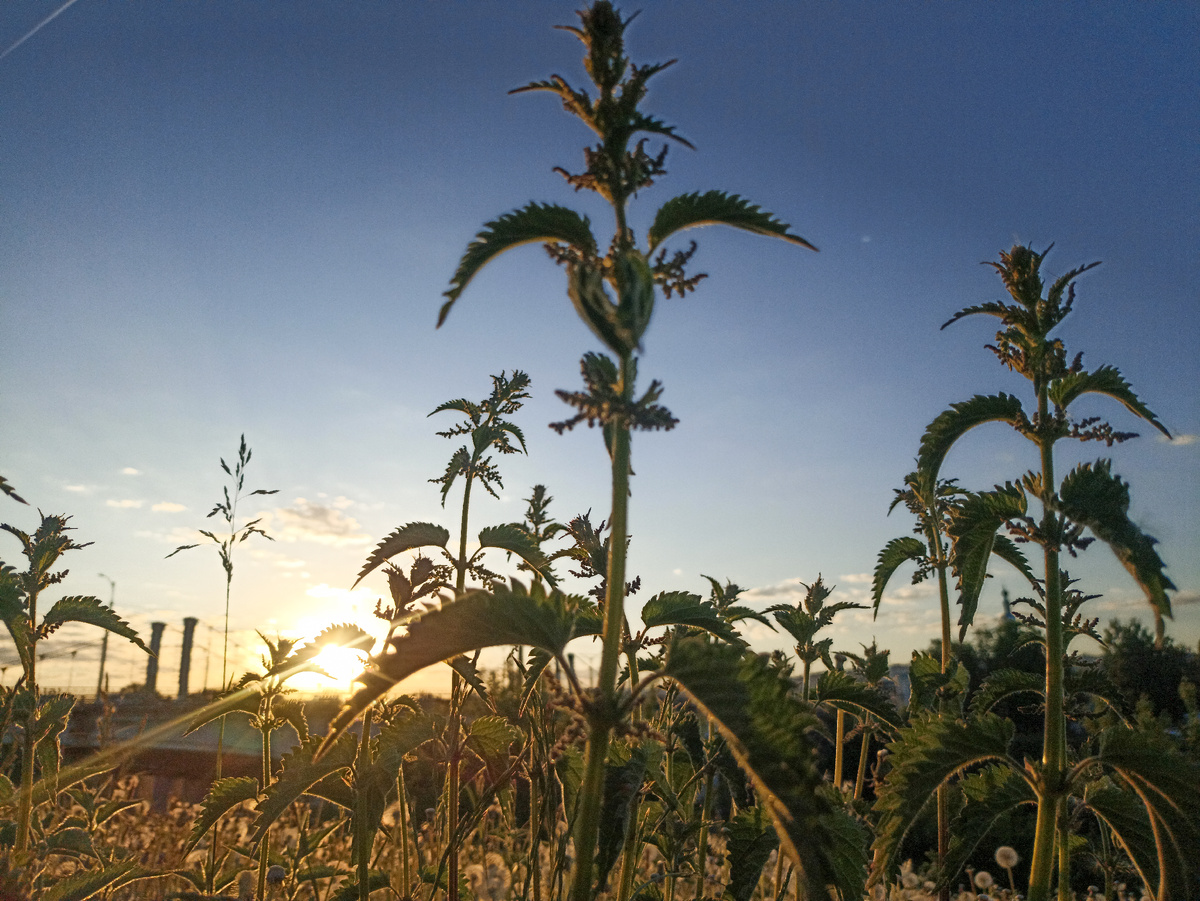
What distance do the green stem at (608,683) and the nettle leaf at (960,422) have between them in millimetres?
1755

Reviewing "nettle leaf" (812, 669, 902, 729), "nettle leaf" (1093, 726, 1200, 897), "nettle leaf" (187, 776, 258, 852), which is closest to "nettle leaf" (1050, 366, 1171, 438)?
"nettle leaf" (1093, 726, 1200, 897)

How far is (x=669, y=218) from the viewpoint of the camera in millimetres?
2090

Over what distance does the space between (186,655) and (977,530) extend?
28313 mm

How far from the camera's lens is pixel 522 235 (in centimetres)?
203

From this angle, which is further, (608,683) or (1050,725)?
(1050,725)

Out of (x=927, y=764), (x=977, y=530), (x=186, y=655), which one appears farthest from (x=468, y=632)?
(x=186, y=655)

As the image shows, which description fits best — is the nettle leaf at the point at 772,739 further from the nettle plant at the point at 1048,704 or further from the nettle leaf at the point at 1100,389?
the nettle leaf at the point at 1100,389

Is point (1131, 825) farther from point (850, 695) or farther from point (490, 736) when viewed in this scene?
point (490, 736)

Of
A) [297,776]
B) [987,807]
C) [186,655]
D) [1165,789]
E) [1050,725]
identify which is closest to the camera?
[1165,789]

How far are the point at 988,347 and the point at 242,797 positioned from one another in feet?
12.9

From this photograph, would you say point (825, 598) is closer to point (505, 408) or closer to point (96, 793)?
point (505, 408)

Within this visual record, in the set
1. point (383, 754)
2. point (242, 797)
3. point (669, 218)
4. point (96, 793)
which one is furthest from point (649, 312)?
point (96, 793)

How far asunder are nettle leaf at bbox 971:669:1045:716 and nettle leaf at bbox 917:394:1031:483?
3.96 feet

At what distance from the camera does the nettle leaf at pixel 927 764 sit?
2.46 metres
